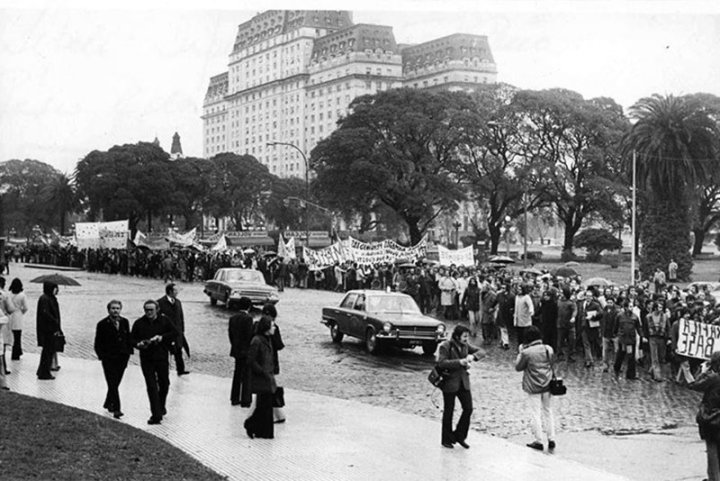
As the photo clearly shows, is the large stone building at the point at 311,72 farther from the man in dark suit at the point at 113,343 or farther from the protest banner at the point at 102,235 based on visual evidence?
the man in dark suit at the point at 113,343

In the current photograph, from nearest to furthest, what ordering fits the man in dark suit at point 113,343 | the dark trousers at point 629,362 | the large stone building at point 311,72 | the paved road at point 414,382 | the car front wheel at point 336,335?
the man in dark suit at point 113,343 < the paved road at point 414,382 < the dark trousers at point 629,362 < the car front wheel at point 336,335 < the large stone building at point 311,72

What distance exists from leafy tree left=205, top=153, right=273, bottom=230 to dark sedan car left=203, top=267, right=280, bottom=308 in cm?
7244

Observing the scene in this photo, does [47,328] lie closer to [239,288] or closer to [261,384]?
[261,384]

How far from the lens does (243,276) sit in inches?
1258

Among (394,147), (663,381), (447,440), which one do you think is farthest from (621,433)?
(394,147)

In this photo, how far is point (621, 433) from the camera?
43.0 feet

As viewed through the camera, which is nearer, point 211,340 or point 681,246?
point 211,340

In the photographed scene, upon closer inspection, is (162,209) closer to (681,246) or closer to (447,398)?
(681,246)

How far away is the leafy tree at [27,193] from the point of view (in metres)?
114

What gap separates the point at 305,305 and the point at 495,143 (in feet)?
130

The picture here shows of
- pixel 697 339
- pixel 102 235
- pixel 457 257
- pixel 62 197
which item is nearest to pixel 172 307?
pixel 697 339

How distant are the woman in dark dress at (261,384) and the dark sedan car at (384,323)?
358 inches

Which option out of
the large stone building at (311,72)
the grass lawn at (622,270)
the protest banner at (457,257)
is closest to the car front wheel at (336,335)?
the protest banner at (457,257)

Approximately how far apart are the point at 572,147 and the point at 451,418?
207 ft
